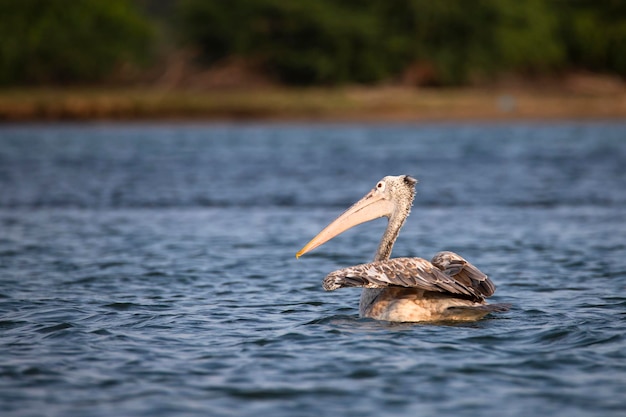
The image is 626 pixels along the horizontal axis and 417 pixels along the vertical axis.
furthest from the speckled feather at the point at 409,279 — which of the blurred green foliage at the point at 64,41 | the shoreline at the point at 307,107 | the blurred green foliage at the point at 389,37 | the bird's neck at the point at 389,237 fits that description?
the blurred green foliage at the point at 64,41

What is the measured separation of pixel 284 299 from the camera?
388 inches

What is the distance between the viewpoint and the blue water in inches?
261

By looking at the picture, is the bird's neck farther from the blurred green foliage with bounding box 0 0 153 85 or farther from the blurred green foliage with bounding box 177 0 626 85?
the blurred green foliage with bounding box 0 0 153 85

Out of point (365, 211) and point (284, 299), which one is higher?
point (365, 211)

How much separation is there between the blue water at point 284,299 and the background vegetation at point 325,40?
36489 mm

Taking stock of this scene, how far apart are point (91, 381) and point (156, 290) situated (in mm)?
3531

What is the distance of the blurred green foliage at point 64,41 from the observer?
6222cm

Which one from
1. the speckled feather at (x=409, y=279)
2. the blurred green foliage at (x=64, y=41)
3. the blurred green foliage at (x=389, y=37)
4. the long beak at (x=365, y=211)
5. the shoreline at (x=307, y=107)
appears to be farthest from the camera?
the blurred green foliage at (x=64, y=41)

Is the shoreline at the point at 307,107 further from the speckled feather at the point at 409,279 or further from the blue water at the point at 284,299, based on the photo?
the speckled feather at the point at 409,279

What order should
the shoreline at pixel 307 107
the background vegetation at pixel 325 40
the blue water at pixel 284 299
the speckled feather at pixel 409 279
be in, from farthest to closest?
1. the background vegetation at pixel 325 40
2. the shoreline at pixel 307 107
3. the speckled feather at pixel 409 279
4. the blue water at pixel 284 299

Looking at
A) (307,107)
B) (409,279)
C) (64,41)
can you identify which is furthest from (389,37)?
(409,279)

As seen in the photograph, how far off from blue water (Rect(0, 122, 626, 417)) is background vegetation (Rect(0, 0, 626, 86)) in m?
36.5

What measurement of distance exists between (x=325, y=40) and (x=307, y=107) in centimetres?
1159

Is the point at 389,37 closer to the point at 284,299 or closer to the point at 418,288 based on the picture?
the point at 284,299
